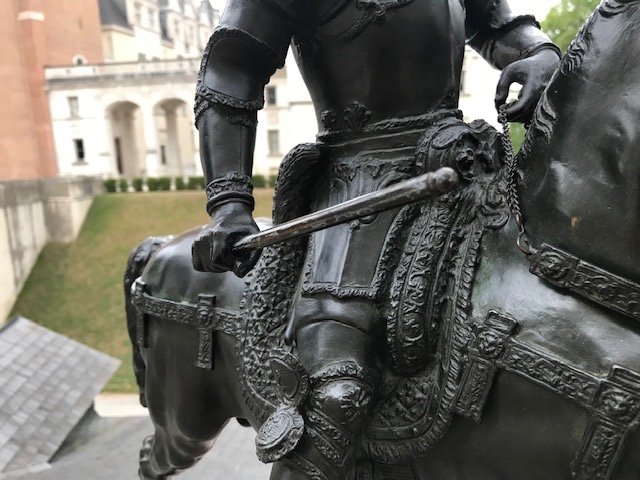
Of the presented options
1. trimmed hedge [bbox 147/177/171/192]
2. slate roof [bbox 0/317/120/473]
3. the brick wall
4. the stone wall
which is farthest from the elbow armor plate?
the brick wall

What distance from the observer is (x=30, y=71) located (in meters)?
29.9

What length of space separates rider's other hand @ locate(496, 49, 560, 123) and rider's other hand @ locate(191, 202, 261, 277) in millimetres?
866

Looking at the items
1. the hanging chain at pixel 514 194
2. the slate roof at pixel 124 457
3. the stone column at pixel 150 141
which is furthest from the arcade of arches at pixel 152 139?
the hanging chain at pixel 514 194

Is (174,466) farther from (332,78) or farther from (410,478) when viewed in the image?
(332,78)

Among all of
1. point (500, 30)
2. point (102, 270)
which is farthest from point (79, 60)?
point (500, 30)

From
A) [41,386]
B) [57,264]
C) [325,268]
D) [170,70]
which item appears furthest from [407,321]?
[170,70]

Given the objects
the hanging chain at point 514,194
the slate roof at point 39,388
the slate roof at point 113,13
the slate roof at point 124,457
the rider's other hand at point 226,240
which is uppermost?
the slate roof at point 113,13

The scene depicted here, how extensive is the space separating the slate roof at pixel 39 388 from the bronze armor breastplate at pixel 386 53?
4709 mm

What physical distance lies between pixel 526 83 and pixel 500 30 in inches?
22.2

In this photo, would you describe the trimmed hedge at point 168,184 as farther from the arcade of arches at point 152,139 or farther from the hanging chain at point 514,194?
the hanging chain at point 514,194

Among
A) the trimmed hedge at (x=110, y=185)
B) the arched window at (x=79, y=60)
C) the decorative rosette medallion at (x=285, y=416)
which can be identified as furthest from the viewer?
the arched window at (x=79, y=60)

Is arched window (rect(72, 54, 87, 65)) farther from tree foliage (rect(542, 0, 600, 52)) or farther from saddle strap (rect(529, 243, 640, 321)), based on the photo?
saddle strap (rect(529, 243, 640, 321))

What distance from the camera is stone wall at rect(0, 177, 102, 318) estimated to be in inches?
557

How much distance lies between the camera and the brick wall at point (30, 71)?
28188mm
